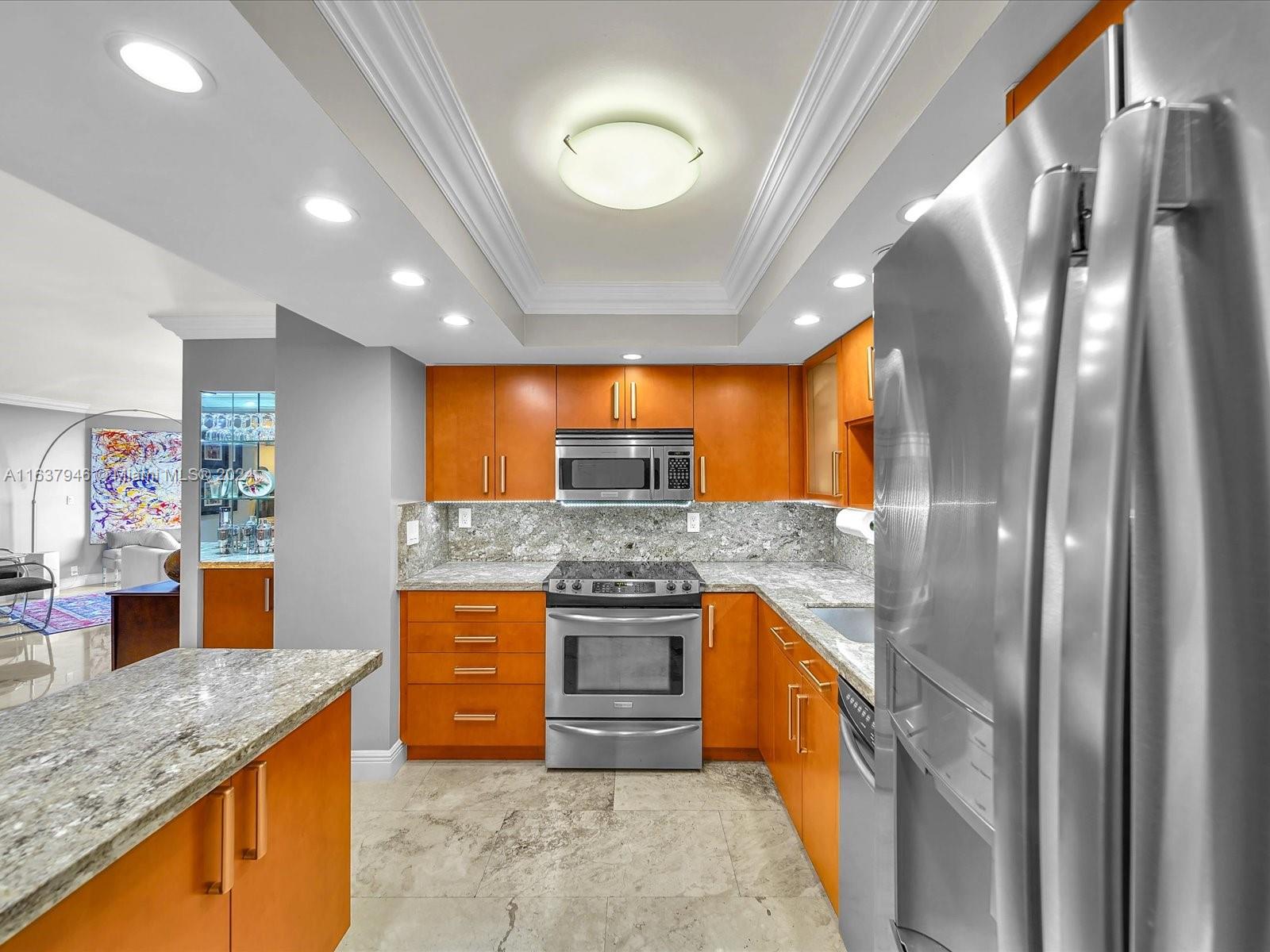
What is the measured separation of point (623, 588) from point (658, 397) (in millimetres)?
1083

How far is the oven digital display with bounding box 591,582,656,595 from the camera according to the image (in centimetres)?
290

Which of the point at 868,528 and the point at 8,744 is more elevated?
the point at 868,528

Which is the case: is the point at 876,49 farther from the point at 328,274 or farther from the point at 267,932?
the point at 267,932

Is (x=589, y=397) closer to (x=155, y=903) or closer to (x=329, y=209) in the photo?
(x=329, y=209)

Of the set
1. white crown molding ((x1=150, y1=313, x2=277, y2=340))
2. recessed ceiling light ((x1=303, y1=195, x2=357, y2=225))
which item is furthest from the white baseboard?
white crown molding ((x1=150, y1=313, x2=277, y2=340))

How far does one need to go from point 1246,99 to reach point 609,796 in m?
2.88

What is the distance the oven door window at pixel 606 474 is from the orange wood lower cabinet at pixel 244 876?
1.77 m

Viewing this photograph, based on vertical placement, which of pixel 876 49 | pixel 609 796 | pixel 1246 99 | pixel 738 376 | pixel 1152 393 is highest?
pixel 876 49

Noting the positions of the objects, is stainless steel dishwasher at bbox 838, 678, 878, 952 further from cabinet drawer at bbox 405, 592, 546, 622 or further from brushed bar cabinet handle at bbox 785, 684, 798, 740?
cabinet drawer at bbox 405, 592, 546, 622

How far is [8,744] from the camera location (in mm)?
1085

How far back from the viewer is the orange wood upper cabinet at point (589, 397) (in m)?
3.33

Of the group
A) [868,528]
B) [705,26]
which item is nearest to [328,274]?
[705,26]

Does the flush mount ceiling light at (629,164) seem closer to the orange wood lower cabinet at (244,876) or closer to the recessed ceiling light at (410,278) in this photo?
the recessed ceiling light at (410,278)

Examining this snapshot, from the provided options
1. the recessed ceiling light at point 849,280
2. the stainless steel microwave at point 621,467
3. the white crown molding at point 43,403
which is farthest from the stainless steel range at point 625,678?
the white crown molding at point 43,403
